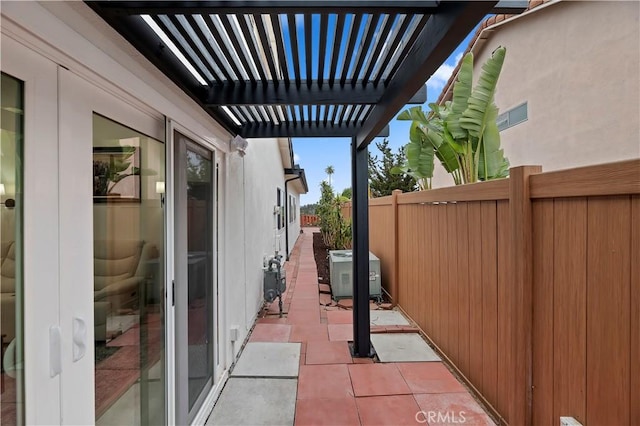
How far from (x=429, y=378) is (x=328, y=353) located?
1245 mm

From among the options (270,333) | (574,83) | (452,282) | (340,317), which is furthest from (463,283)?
(574,83)

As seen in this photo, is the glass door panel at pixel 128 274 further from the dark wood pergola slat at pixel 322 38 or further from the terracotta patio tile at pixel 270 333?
the terracotta patio tile at pixel 270 333

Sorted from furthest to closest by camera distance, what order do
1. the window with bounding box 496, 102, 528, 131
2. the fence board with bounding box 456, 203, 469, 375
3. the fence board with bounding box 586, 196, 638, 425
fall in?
the window with bounding box 496, 102, 528, 131 < the fence board with bounding box 456, 203, 469, 375 < the fence board with bounding box 586, 196, 638, 425

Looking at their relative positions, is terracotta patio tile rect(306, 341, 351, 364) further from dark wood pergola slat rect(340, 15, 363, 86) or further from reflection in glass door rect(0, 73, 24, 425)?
dark wood pergola slat rect(340, 15, 363, 86)

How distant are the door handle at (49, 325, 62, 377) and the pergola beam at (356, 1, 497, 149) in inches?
84.0

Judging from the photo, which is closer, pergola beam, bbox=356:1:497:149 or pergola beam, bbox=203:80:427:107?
pergola beam, bbox=356:1:497:149

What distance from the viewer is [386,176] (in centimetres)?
1716

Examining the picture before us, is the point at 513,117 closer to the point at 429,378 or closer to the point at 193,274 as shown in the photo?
the point at 429,378

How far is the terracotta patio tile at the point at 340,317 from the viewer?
499 cm

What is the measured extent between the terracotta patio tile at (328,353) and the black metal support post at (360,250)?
18 cm

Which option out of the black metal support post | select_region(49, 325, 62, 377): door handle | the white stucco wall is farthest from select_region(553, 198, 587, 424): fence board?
the white stucco wall

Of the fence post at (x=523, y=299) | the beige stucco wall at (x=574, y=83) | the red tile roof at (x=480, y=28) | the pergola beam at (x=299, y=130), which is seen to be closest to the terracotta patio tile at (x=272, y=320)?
the pergola beam at (x=299, y=130)

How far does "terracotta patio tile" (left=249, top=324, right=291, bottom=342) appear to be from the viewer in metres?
4.28

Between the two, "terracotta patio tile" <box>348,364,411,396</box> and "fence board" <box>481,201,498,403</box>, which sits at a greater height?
"fence board" <box>481,201,498,403</box>
